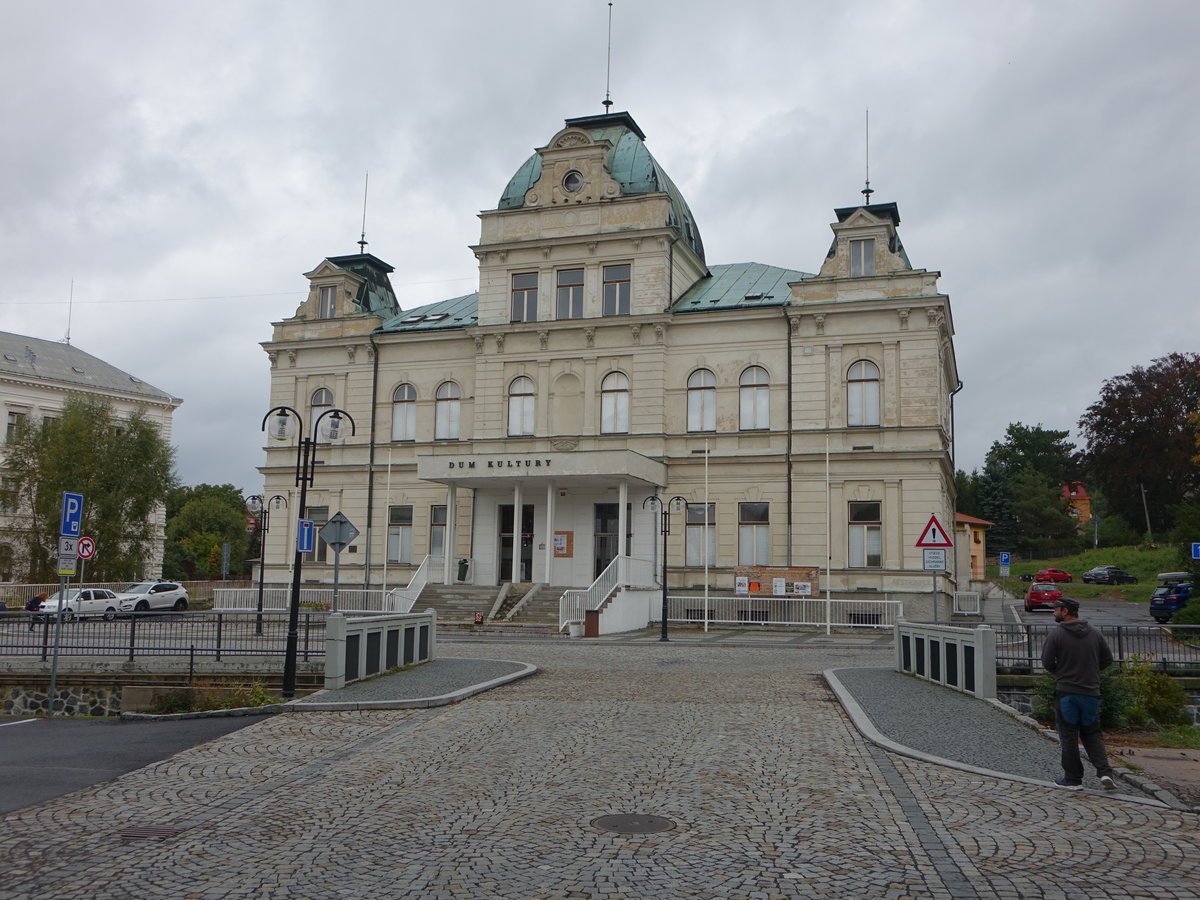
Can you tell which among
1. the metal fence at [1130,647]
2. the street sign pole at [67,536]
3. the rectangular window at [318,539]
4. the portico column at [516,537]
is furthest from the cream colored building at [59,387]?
the metal fence at [1130,647]

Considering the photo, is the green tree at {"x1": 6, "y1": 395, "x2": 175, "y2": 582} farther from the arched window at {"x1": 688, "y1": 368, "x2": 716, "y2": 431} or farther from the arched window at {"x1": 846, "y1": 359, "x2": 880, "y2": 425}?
the arched window at {"x1": 846, "y1": 359, "x2": 880, "y2": 425}

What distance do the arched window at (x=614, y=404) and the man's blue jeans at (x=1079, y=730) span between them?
2969 centimetres

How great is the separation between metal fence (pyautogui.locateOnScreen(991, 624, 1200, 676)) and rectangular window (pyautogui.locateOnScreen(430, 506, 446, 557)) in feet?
83.0

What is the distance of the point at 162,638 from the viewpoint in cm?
2025

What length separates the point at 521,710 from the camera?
48.5ft

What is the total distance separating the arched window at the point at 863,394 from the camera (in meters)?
36.9

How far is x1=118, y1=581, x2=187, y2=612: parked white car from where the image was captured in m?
43.1

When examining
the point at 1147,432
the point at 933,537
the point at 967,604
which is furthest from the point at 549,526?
the point at 1147,432

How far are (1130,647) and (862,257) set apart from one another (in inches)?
810

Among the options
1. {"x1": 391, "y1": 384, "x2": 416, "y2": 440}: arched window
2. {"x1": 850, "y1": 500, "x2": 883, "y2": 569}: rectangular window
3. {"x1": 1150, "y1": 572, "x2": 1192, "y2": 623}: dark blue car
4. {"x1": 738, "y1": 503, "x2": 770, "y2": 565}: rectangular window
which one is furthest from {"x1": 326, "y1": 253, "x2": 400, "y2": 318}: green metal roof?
{"x1": 1150, "y1": 572, "x2": 1192, "y2": 623}: dark blue car

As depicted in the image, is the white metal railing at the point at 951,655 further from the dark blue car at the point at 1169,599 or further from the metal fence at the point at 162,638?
the dark blue car at the point at 1169,599

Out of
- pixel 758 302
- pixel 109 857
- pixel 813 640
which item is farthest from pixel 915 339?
pixel 109 857

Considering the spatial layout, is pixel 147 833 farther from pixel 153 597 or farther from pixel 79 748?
pixel 153 597

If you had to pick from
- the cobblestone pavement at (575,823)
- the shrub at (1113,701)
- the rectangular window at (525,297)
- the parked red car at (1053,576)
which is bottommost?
the cobblestone pavement at (575,823)
